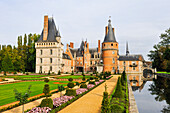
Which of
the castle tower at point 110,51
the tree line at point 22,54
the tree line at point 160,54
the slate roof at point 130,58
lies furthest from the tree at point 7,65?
the tree line at point 160,54

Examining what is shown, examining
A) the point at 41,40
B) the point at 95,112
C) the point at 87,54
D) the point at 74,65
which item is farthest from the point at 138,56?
the point at 95,112

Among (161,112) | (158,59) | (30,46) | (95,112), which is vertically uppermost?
(30,46)

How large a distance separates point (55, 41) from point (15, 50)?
13776 millimetres

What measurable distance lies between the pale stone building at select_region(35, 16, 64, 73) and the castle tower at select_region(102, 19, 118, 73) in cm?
1441

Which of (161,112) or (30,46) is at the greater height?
(30,46)

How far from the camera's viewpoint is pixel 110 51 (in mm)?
48844

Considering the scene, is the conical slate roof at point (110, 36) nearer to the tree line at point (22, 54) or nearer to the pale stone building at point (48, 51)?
the pale stone building at point (48, 51)

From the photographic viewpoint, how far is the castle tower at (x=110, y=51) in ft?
160

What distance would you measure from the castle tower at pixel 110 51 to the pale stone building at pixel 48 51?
14.4 metres

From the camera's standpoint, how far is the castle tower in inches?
1916

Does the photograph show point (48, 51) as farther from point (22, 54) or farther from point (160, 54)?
point (160, 54)

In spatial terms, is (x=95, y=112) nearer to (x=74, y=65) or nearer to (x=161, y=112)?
(x=161, y=112)

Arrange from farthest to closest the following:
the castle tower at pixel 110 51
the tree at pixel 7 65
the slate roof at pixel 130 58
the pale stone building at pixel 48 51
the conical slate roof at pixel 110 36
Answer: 1. the slate roof at pixel 130 58
2. the conical slate roof at pixel 110 36
3. the castle tower at pixel 110 51
4. the pale stone building at pixel 48 51
5. the tree at pixel 7 65

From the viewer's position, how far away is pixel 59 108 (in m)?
9.16
